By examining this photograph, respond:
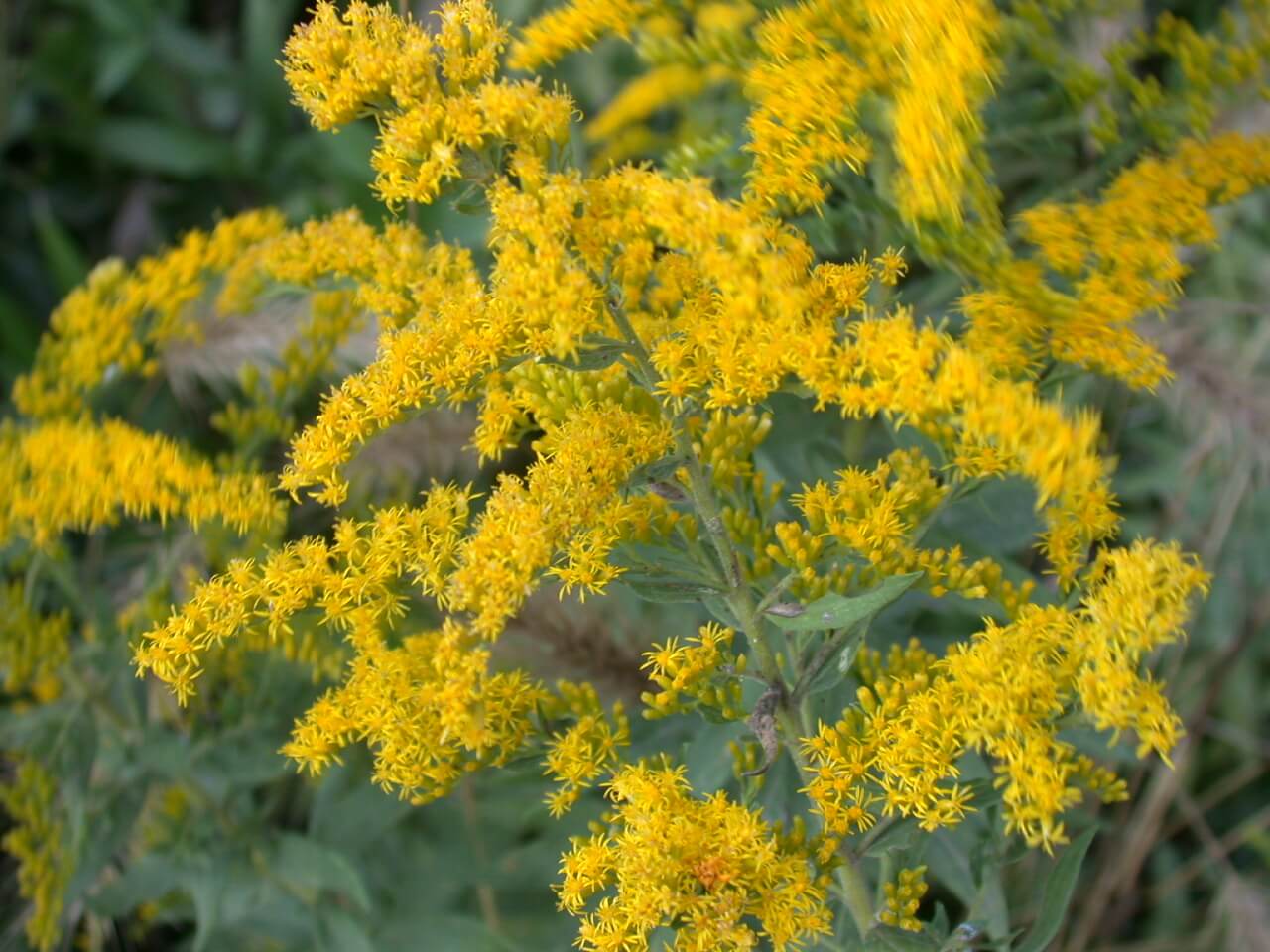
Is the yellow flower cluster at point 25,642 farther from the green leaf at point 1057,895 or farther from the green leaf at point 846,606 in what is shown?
the green leaf at point 1057,895

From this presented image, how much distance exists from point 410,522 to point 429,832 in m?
1.29

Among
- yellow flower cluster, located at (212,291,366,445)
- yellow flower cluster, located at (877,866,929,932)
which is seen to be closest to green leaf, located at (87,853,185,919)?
yellow flower cluster, located at (212,291,366,445)

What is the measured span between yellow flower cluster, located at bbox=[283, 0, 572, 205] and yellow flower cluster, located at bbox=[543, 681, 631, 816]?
66cm

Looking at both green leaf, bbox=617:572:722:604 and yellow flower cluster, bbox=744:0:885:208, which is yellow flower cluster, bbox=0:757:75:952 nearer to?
green leaf, bbox=617:572:722:604

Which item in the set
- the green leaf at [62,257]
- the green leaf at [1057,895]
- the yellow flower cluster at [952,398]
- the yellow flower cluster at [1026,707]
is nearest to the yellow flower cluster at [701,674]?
the yellow flower cluster at [1026,707]

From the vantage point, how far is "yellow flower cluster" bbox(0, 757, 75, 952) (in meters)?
2.01

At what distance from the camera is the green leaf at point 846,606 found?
3.99 feet

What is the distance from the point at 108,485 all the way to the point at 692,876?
1084mm

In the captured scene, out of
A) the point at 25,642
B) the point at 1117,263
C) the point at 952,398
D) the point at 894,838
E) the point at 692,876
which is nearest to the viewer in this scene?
the point at 952,398

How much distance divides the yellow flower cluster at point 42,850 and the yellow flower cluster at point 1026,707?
140cm

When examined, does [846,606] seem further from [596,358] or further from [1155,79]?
[1155,79]

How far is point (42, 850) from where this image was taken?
206 centimetres

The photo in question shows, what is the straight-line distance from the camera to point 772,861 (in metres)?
1.30

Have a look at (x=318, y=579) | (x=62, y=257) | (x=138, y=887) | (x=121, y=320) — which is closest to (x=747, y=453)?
(x=318, y=579)
